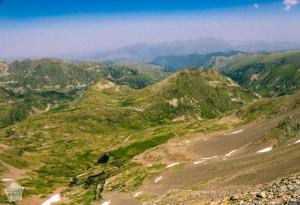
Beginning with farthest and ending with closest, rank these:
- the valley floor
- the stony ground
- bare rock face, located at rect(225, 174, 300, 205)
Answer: the valley floor
bare rock face, located at rect(225, 174, 300, 205)
the stony ground

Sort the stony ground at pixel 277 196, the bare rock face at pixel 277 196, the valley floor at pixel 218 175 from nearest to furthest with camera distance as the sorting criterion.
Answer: the stony ground at pixel 277 196 → the bare rock face at pixel 277 196 → the valley floor at pixel 218 175

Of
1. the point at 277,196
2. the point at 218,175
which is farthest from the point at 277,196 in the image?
the point at 218,175

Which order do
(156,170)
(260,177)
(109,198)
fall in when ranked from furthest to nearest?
(156,170) < (109,198) < (260,177)

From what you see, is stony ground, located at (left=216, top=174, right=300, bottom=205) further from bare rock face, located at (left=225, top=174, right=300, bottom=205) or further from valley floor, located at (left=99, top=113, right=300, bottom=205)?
valley floor, located at (left=99, top=113, right=300, bottom=205)

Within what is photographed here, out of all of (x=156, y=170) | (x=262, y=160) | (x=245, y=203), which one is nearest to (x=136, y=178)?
(x=156, y=170)

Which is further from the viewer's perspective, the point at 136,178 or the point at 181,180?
the point at 136,178

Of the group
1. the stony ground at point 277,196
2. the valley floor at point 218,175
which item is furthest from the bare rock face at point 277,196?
the valley floor at point 218,175

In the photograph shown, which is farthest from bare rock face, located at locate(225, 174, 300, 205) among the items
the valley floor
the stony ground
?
the valley floor

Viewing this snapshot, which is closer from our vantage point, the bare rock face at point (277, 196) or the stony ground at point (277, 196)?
the stony ground at point (277, 196)

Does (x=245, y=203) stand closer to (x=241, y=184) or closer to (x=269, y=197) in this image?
(x=269, y=197)

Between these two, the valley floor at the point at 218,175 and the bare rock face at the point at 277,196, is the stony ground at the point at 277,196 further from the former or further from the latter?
the valley floor at the point at 218,175

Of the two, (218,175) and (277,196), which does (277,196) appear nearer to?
(277,196)
